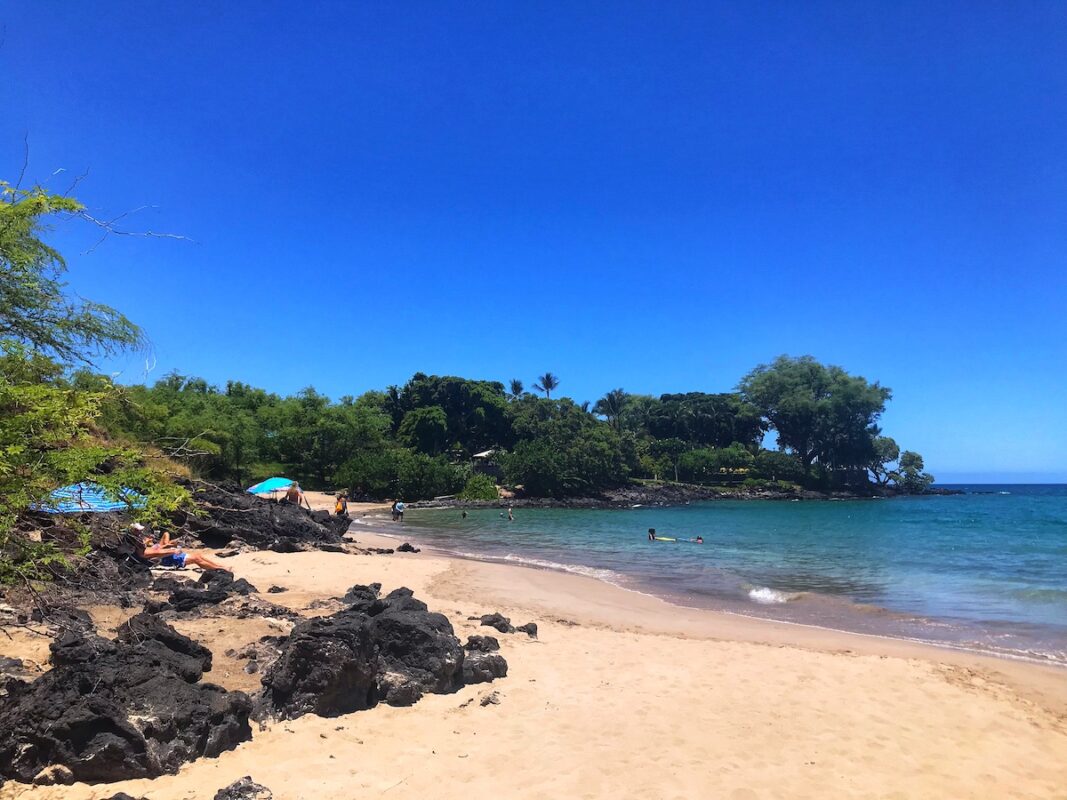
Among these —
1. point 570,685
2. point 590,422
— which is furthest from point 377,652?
point 590,422

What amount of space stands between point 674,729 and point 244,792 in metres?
4.02

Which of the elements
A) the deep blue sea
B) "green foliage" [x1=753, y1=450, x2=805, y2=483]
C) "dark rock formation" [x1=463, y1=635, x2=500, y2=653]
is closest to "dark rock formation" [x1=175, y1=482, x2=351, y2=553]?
the deep blue sea

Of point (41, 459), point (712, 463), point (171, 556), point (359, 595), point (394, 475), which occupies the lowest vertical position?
point (359, 595)

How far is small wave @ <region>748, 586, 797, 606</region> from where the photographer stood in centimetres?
1486

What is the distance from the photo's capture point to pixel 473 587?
14.5 metres

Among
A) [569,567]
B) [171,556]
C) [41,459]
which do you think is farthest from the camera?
[569,567]

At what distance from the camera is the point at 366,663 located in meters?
6.34

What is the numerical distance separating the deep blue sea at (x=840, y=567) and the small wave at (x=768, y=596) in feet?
0.09

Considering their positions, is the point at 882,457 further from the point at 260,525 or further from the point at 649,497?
the point at 260,525

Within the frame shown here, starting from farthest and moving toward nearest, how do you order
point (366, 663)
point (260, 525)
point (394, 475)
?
point (394, 475)
point (260, 525)
point (366, 663)

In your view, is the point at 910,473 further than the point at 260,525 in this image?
Yes

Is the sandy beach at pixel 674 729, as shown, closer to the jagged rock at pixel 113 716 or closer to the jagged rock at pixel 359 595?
the jagged rock at pixel 113 716

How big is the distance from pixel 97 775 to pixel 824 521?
154 ft

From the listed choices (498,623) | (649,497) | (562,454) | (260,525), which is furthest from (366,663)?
(649,497)
